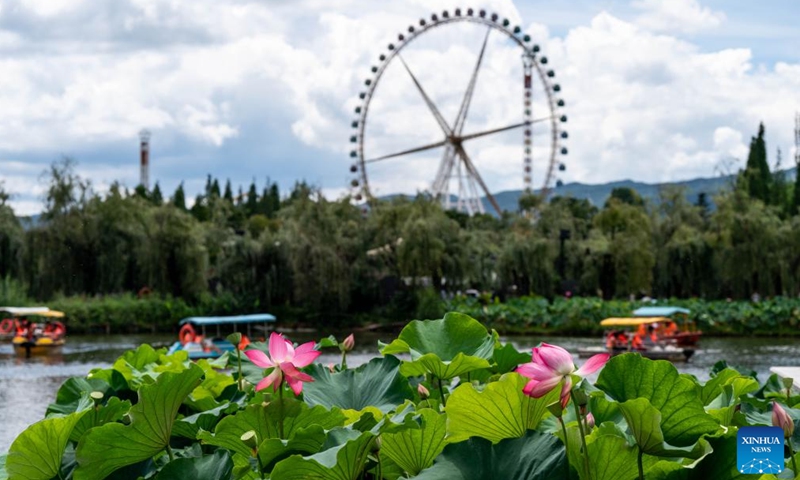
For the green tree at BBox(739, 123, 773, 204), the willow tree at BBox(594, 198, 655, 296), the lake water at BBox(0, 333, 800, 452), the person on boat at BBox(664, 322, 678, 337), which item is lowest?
the lake water at BBox(0, 333, 800, 452)

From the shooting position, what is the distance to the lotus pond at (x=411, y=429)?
1.70 m

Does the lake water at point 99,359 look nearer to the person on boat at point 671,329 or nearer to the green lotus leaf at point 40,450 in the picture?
the person on boat at point 671,329

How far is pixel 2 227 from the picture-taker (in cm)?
3177

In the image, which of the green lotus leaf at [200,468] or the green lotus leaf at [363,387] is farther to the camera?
the green lotus leaf at [363,387]

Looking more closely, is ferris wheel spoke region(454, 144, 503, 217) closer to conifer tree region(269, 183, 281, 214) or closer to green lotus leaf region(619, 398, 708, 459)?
conifer tree region(269, 183, 281, 214)

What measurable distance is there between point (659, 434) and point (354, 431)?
492 mm

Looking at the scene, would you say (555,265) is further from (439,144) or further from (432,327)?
(432,327)

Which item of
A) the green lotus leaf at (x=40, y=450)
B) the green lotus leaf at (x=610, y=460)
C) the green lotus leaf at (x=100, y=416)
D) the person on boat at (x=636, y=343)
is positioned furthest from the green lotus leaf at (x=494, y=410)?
the person on boat at (x=636, y=343)

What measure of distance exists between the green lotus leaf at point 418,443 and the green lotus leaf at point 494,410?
0.25ft

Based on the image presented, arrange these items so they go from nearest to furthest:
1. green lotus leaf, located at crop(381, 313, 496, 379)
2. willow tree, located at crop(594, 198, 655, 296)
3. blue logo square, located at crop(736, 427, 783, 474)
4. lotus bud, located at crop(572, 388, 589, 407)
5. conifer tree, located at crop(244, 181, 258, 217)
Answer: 1. blue logo square, located at crop(736, 427, 783, 474)
2. lotus bud, located at crop(572, 388, 589, 407)
3. green lotus leaf, located at crop(381, 313, 496, 379)
4. willow tree, located at crop(594, 198, 655, 296)
5. conifer tree, located at crop(244, 181, 258, 217)

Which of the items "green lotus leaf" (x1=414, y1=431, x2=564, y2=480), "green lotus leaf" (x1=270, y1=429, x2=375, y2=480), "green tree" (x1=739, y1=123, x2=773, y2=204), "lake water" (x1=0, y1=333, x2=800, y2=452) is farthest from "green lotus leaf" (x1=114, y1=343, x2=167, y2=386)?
"green tree" (x1=739, y1=123, x2=773, y2=204)

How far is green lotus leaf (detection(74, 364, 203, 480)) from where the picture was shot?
202 cm

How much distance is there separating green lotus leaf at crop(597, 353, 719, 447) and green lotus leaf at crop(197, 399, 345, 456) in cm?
52

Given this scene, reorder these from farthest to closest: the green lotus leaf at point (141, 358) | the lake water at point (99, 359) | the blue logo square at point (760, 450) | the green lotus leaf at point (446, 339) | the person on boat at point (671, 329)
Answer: the person on boat at point (671, 329)
the lake water at point (99, 359)
the green lotus leaf at point (141, 358)
the green lotus leaf at point (446, 339)
the blue logo square at point (760, 450)
